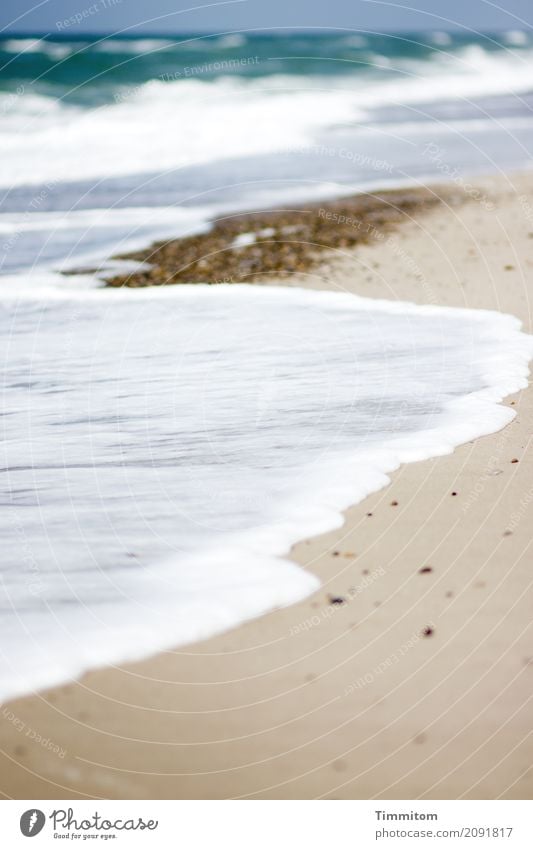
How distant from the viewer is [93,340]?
6.88 metres

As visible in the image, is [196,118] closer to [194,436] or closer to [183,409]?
[183,409]

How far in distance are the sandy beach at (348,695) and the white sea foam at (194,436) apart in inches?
6.4

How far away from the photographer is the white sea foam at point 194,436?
3512 mm

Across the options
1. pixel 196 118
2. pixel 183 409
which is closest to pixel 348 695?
pixel 183 409

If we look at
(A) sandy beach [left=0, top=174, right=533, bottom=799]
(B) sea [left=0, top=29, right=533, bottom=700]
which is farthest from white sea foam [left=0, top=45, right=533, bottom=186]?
(A) sandy beach [left=0, top=174, right=533, bottom=799]

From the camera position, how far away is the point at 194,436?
5098 millimetres

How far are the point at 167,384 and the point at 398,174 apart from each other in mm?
9162

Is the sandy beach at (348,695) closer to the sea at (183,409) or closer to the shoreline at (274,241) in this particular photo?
the sea at (183,409)

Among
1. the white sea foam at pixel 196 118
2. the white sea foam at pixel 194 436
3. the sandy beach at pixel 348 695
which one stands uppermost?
the white sea foam at pixel 196 118
